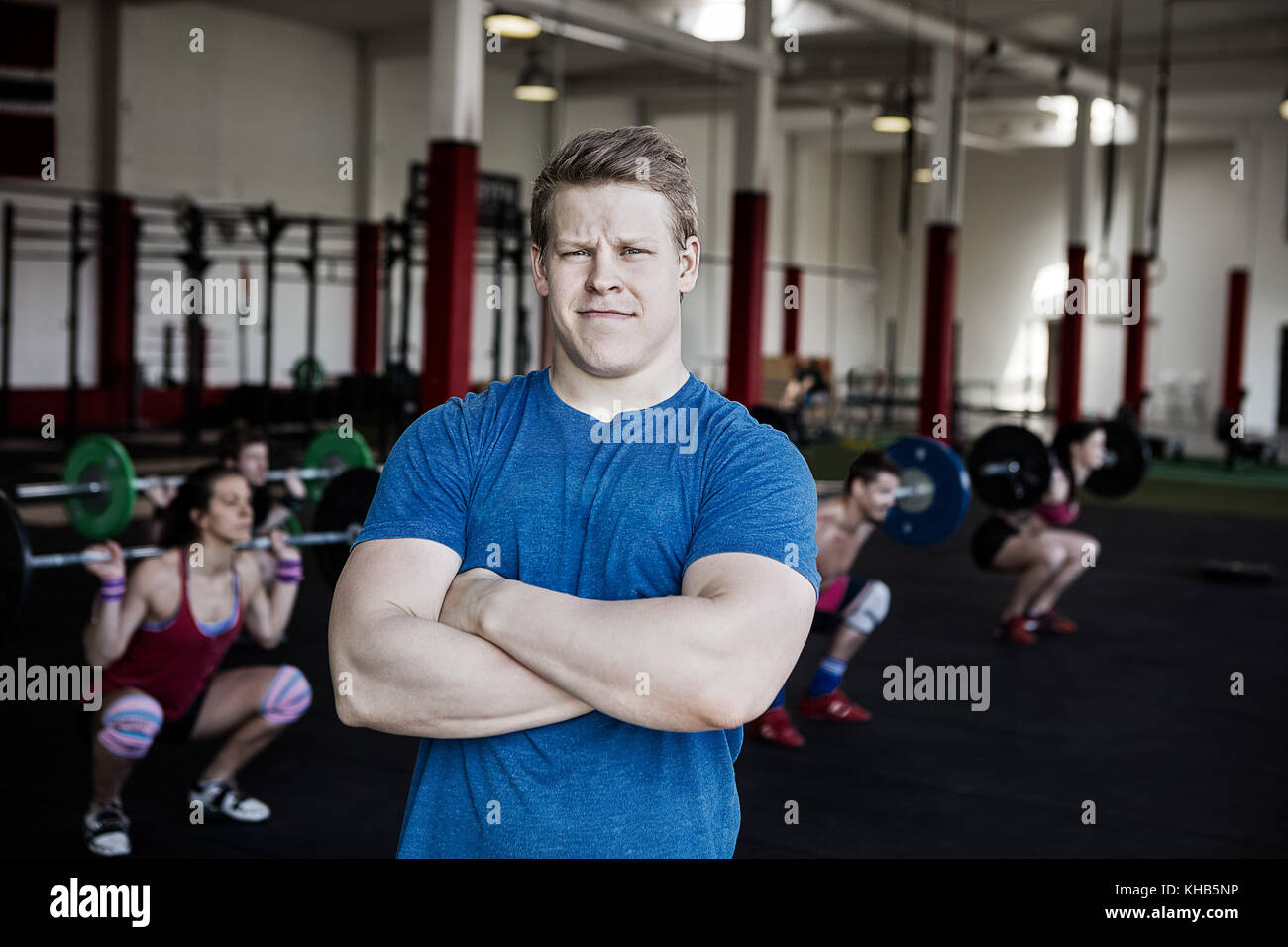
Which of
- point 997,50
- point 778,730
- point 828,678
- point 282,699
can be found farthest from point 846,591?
point 997,50

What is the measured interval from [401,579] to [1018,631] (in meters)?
4.04

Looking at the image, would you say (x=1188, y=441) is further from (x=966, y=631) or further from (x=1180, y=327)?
(x=966, y=631)

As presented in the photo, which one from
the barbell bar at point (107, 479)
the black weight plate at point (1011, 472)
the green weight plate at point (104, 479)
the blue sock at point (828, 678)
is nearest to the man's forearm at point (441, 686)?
the blue sock at point (828, 678)

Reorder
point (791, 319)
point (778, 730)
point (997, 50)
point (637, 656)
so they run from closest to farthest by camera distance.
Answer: point (637, 656), point (778, 730), point (997, 50), point (791, 319)

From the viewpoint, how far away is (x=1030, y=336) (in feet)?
54.9

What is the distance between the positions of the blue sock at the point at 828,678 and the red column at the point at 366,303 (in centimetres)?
865

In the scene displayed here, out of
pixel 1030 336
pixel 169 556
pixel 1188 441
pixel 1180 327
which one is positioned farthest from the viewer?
pixel 1030 336

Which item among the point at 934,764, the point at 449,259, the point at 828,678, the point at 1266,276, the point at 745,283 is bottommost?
the point at 934,764

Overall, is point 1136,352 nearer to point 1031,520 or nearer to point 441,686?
point 1031,520

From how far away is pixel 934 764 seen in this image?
10.5 ft

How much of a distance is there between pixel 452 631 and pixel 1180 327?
52.3 ft

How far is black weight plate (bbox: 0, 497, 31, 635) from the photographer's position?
2473mm
